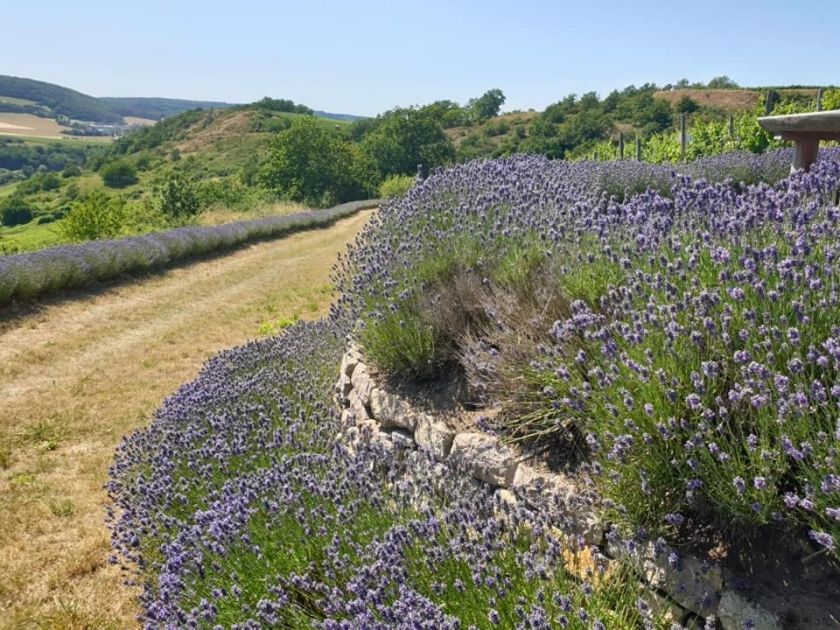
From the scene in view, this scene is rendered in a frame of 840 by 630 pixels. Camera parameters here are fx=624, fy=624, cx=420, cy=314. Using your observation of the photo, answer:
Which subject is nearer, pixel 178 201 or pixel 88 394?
pixel 88 394

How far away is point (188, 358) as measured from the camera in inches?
292

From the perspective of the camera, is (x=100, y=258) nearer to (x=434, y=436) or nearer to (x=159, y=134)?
(x=434, y=436)

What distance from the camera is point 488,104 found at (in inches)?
4213

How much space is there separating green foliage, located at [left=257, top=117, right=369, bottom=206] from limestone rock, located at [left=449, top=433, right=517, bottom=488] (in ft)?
158

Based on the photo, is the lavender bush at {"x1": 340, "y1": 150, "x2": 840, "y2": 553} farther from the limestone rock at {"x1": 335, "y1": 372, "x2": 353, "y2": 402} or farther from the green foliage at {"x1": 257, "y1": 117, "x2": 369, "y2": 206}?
the green foliage at {"x1": 257, "y1": 117, "x2": 369, "y2": 206}

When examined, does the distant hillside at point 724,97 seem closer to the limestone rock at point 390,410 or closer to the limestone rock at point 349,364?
the limestone rock at point 349,364

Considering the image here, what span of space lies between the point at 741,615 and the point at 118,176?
3362 inches

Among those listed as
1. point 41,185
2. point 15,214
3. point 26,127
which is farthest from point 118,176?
point 26,127

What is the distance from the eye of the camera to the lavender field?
191 centimetres

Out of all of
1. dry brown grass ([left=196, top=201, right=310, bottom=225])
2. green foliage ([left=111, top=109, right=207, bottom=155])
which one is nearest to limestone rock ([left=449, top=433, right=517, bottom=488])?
dry brown grass ([left=196, top=201, right=310, bottom=225])

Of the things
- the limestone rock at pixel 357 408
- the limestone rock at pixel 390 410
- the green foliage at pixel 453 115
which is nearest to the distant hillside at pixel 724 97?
the green foliage at pixel 453 115

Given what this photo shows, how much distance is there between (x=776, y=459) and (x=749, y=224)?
1.10 metres

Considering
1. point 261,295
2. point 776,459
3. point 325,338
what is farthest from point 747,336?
point 261,295

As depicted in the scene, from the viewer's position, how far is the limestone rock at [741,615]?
6.01ft
